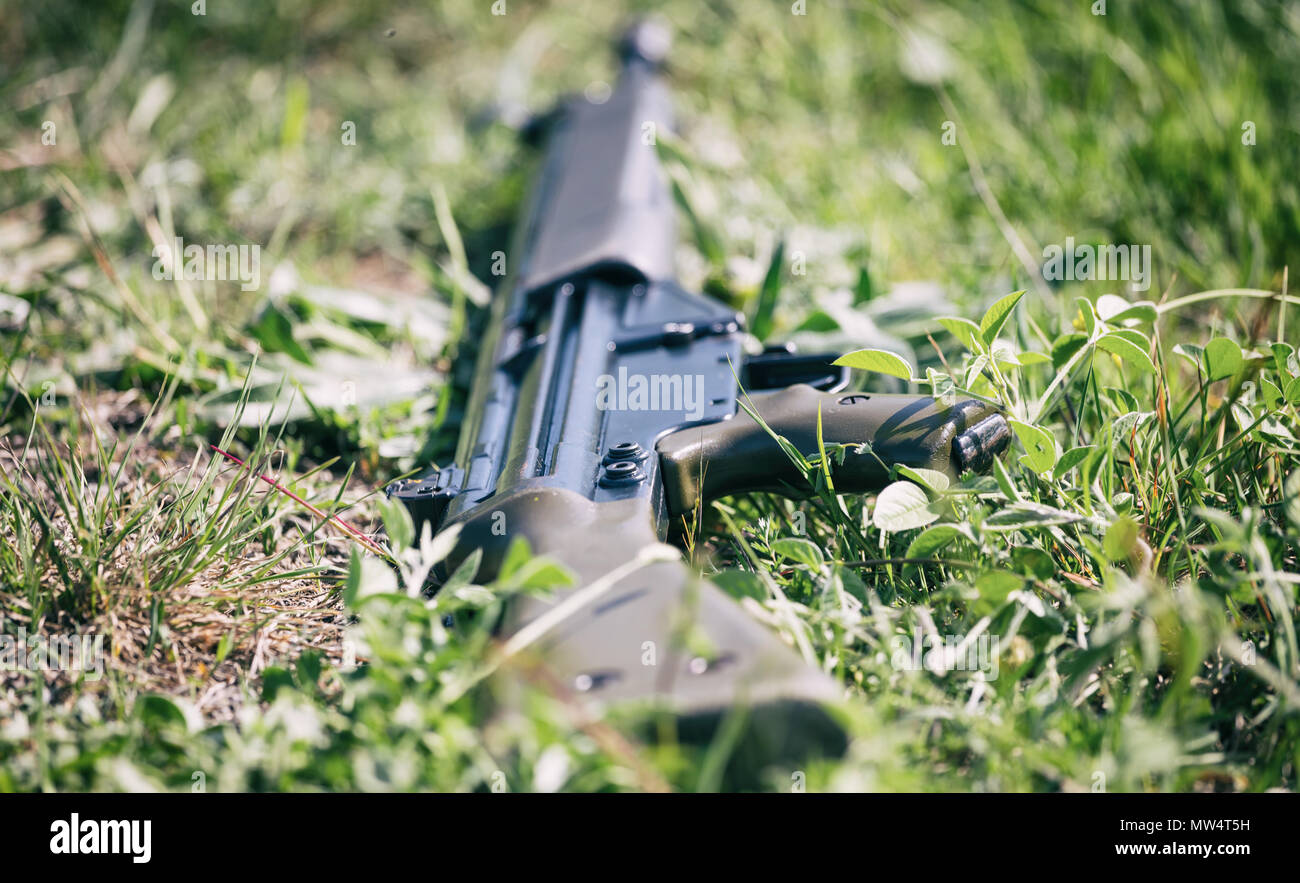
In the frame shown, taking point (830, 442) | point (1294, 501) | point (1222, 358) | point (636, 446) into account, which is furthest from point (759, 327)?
point (1294, 501)

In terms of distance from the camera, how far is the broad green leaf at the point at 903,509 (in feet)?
6.13

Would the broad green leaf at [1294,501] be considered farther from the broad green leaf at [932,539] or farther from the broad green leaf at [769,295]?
the broad green leaf at [769,295]

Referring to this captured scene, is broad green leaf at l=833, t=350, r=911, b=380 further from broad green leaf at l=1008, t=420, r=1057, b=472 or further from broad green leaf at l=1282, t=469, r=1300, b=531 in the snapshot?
broad green leaf at l=1282, t=469, r=1300, b=531

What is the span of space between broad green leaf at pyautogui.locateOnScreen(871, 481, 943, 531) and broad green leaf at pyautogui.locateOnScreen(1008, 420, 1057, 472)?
21cm

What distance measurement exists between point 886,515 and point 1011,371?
0.64m

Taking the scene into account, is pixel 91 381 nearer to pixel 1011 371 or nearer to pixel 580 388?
pixel 580 388

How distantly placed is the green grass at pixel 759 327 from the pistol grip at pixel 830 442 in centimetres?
6

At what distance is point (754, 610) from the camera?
1771 millimetres

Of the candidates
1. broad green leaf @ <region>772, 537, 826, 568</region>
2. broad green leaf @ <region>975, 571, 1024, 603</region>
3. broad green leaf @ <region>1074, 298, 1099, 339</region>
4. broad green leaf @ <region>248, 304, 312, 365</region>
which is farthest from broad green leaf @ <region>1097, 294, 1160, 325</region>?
broad green leaf @ <region>248, 304, 312, 365</region>

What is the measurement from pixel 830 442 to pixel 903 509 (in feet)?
0.83

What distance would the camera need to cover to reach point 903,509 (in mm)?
1884

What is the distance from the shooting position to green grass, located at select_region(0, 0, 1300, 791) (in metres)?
Result: 1.61

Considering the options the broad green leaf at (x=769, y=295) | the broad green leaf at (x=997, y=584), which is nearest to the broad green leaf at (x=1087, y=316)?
the broad green leaf at (x=997, y=584)

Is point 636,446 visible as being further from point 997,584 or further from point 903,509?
point 997,584
